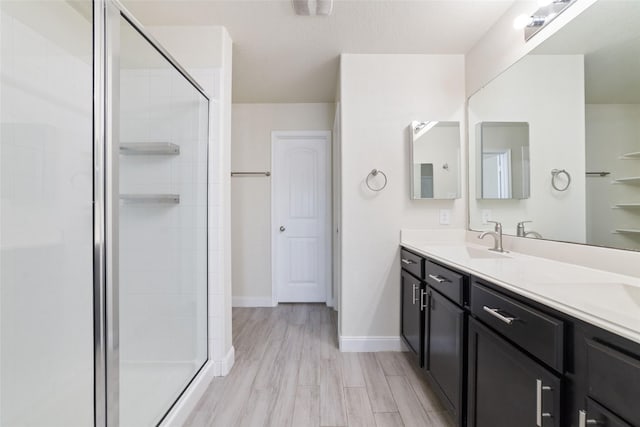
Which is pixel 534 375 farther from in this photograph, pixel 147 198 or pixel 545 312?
pixel 147 198

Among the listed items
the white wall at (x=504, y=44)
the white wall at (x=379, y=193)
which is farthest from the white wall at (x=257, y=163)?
the white wall at (x=504, y=44)

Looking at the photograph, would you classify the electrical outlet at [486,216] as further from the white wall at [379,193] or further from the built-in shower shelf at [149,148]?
the built-in shower shelf at [149,148]

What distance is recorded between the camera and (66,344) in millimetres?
1268

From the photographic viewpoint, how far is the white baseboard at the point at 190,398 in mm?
1387

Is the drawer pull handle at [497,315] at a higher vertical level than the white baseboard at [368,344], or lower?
higher

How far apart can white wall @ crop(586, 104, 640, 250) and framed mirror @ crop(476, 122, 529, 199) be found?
400mm

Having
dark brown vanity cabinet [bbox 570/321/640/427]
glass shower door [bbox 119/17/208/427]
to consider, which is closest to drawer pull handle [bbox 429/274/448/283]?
dark brown vanity cabinet [bbox 570/321/640/427]

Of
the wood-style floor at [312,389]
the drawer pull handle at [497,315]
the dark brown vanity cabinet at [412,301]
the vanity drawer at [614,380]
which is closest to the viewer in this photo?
the vanity drawer at [614,380]

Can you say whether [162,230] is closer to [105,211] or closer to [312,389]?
[105,211]

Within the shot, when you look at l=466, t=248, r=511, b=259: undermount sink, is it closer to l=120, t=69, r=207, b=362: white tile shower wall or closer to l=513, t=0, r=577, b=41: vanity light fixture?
l=513, t=0, r=577, b=41: vanity light fixture

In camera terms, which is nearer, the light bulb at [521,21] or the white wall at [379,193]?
the light bulb at [521,21]

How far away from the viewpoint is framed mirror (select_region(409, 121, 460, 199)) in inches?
86.0

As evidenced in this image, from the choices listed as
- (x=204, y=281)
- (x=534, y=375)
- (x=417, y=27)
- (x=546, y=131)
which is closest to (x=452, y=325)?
(x=534, y=375)

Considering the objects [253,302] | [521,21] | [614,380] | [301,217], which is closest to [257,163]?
[301,217]
